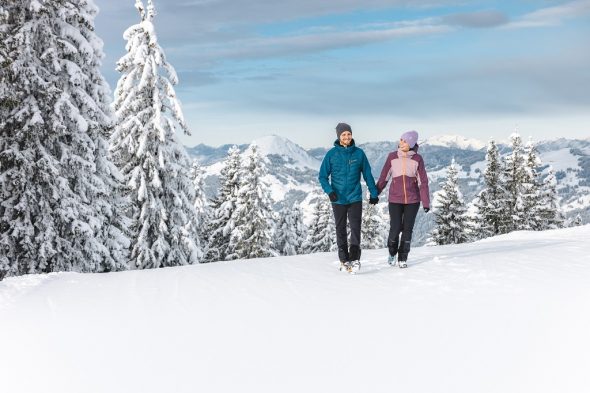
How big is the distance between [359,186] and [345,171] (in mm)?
378

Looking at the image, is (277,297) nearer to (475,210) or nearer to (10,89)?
(10,89)

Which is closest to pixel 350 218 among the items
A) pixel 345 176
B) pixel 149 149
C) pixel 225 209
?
pixel 345 176

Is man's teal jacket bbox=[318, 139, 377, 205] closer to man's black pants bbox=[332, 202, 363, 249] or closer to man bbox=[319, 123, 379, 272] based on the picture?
man bbox=[319, 123, 379, 272]

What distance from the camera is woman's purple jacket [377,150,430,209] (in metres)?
8.62

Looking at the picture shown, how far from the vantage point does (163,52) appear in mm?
21688

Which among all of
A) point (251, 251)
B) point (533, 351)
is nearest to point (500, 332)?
point (533, 351)

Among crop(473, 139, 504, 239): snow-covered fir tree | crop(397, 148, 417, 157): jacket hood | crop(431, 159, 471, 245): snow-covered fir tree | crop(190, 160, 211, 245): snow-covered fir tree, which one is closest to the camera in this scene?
crop(397, 148, 417, 157): jacket hood

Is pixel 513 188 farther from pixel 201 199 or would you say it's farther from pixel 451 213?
pixel 201 199

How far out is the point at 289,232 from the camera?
46.1 m

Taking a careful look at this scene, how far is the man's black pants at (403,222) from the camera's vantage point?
8.67 meters

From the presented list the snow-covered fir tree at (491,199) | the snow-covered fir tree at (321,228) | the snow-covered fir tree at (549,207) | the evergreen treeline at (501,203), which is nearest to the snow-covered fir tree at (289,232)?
the snow-covered fir tree at (321,228)

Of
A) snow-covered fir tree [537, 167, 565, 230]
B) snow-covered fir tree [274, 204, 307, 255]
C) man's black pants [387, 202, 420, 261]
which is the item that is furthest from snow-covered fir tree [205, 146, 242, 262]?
man's black pants [387, 202, 420, 261]

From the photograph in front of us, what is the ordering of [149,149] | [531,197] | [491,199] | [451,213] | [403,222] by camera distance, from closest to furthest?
[403,222], [149,149], [451,213], [531,197], [491,199]

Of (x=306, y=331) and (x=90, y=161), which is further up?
(x=90, y=161)
